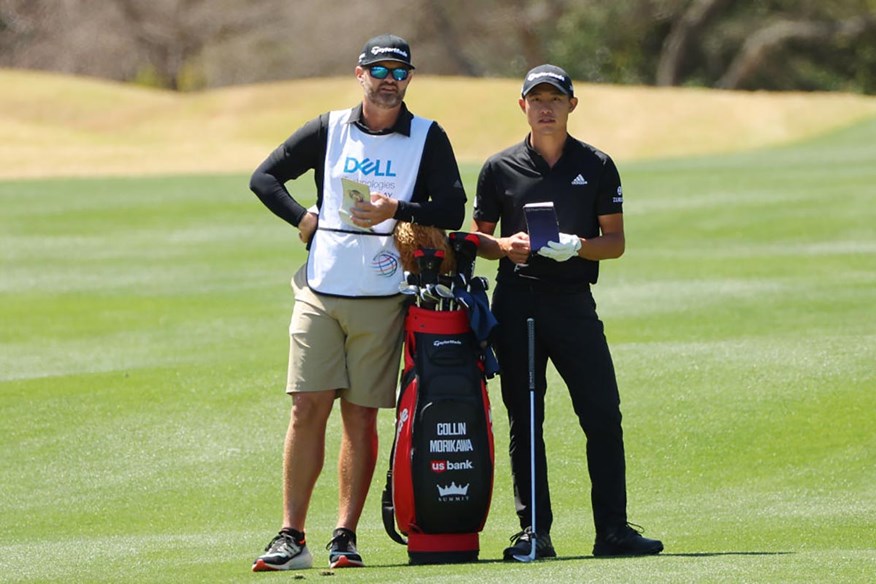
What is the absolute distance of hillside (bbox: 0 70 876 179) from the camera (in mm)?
27781

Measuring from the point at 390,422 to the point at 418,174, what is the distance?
3087 millimetres

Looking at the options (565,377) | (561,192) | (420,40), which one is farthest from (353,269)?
(420,40)

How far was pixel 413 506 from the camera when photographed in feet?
21.8

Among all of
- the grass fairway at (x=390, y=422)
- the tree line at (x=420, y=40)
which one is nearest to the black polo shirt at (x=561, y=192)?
the grass fairway at (x=390, y=422)

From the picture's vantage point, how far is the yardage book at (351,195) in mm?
6477

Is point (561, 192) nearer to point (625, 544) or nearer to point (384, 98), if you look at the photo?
point (384, 98)

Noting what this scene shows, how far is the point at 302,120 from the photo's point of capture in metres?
31.9

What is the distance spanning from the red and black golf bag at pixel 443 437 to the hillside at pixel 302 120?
19.8 metres

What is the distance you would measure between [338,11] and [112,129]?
57.4ft

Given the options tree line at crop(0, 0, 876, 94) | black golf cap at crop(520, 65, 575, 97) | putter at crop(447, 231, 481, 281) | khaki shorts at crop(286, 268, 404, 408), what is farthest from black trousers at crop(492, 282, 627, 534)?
tree line at crop(0, 0, 876, 94)

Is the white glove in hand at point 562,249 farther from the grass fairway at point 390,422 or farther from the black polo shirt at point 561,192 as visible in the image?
the grass fairway at point 390,422

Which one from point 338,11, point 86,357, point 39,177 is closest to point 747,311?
point 86,357

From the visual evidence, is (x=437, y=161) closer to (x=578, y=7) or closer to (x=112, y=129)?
(x=112, y=129)

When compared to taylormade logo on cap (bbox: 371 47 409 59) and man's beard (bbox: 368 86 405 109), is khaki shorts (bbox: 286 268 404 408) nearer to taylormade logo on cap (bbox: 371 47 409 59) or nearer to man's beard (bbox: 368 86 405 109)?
man's beard (bbox: 368 86 405 109)
